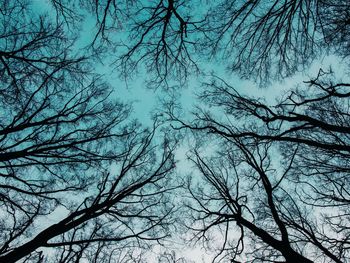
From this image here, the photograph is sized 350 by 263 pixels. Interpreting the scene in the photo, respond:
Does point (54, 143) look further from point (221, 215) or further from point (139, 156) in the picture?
point (221, 215)

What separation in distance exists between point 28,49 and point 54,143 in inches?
91.3

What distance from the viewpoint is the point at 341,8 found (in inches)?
220

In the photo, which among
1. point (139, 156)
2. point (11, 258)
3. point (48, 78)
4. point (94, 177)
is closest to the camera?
point (11, 258)

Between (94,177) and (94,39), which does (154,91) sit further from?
(94,177)

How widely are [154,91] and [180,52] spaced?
1241mm

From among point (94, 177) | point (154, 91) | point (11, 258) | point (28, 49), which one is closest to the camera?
point (11, 258)

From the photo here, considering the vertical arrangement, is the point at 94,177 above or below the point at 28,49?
below

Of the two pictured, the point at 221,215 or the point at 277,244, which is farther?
the point at 221,215

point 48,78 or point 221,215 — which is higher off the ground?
point 48,78

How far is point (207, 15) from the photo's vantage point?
599 cm

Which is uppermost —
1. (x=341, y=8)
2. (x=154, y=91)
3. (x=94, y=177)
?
(x=154, y=91)

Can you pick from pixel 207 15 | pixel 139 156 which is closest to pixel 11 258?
pixel 139 156

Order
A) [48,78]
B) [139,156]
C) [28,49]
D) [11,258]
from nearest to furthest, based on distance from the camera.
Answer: [11,258]
[28,49]
[48,78]
[139,156]

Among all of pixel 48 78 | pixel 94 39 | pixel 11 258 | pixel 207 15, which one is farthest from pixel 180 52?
pixel 11 258
